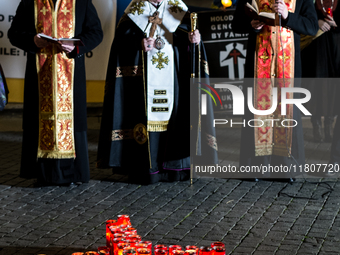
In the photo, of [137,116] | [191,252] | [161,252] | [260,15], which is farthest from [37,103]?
[191,252]

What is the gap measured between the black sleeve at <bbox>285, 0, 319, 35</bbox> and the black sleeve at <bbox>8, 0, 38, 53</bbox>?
267 cm

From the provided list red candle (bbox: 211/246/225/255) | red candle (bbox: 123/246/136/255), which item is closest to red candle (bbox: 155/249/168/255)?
red candle (bbox: 123/246/136/255)

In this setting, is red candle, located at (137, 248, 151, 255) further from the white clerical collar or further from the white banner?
the white banner

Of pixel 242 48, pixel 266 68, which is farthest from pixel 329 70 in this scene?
pixel 266 68

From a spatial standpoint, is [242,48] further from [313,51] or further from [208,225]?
[208,225]

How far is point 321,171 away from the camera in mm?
6562

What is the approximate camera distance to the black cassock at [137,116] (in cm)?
604

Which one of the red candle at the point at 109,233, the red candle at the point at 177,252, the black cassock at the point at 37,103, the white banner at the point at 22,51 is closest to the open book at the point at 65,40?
the black cassock at the point at 37,103

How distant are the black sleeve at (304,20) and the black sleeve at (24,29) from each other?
2668 mm

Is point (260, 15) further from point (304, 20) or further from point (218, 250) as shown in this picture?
point (218, 250)

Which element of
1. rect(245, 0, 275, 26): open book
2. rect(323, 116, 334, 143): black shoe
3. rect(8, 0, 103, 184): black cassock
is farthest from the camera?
rect(323, 116, 334, 143): black shoe

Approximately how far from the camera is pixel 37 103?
589cm

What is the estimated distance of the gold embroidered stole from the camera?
597 cm

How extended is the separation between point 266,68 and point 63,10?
7.40ft
